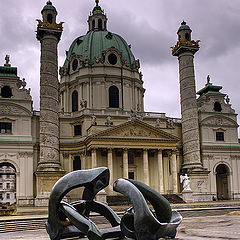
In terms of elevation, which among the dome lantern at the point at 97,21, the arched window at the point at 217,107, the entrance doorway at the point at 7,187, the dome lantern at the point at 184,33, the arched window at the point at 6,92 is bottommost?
the entrance doorway at the point at 7,187

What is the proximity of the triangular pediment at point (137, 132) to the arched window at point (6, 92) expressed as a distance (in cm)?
1123

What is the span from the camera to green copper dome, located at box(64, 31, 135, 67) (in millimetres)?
55219

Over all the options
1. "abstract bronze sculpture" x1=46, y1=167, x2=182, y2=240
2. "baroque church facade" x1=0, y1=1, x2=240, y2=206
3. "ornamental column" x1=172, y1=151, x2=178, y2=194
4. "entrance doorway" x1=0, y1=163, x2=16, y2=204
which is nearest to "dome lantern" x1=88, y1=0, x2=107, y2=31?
"baroque church facade" x1=0, y1=1, x2=240, y2=206

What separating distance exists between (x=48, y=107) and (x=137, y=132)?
436 inches

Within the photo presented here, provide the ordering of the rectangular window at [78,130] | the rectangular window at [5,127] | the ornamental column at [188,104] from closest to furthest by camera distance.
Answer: the rectangular window at [5,127] < the ornamental column at [188,104] < the rectangular window at [78,130]

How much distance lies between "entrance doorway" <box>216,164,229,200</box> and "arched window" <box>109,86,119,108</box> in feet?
53.9

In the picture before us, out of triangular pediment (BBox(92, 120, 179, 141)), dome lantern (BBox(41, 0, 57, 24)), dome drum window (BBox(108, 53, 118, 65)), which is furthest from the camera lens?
dome drum window (BBox(108, 53, 118, 65))

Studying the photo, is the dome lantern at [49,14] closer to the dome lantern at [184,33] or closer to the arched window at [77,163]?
the dome lantern at [184,33]

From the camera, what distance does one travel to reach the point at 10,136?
138 feet

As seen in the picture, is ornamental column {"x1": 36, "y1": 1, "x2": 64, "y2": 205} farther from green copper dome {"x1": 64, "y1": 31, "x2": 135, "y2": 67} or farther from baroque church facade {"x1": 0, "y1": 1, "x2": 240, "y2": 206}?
green copper dome {"x1": 64, "y1": 31, "x2": 135, "y2": 67}

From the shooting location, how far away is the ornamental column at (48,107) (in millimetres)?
38219

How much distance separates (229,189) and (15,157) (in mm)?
27335

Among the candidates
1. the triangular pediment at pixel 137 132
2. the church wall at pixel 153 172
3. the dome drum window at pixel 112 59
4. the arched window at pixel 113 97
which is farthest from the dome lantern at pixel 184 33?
the church wall at pixel 153 172

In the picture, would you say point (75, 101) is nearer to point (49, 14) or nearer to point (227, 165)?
point (49, 14)
